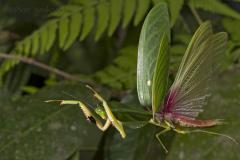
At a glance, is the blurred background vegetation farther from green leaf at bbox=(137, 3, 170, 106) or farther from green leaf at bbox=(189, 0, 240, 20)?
green leaf at bbox=(137, 3, 170, 106)

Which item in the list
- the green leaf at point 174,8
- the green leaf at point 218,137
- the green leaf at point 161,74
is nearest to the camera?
the green leaf at point 161,74

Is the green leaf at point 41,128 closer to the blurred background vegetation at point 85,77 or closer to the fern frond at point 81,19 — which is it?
the blurred background vegetation at point 85,77

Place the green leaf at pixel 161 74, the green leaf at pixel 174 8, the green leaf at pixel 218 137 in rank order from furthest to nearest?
the green leaf at pixel 174 8 < the green leaf at pixel 218 137 < the green leaf at pixel 161 74

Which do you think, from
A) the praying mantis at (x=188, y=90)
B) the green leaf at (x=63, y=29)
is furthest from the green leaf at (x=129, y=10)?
the praying mantis at (x=188, y=90)

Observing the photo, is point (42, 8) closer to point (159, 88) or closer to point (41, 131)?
point (41, 131)

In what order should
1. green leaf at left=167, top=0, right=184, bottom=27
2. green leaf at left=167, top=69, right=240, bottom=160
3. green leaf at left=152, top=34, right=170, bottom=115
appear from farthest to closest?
1. green leaf at left=167, top=0, right=184, bottom=27
2. green leaf at left=167, top=69, right=240, bottom=160
3. green leaf at left=152, top=34, right=170, bottom=115

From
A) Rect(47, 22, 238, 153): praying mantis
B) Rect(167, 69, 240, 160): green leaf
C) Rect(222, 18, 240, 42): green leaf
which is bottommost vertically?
Rect(167, 69, 240, 160): green leaf

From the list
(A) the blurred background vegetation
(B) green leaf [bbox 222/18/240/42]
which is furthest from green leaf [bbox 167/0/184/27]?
(B) green leaf [bbox 222/18/240/42]

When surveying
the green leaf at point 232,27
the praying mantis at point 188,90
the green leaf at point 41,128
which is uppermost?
the praying mantis at point 188,90

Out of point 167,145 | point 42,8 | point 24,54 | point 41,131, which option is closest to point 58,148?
point 41,131
